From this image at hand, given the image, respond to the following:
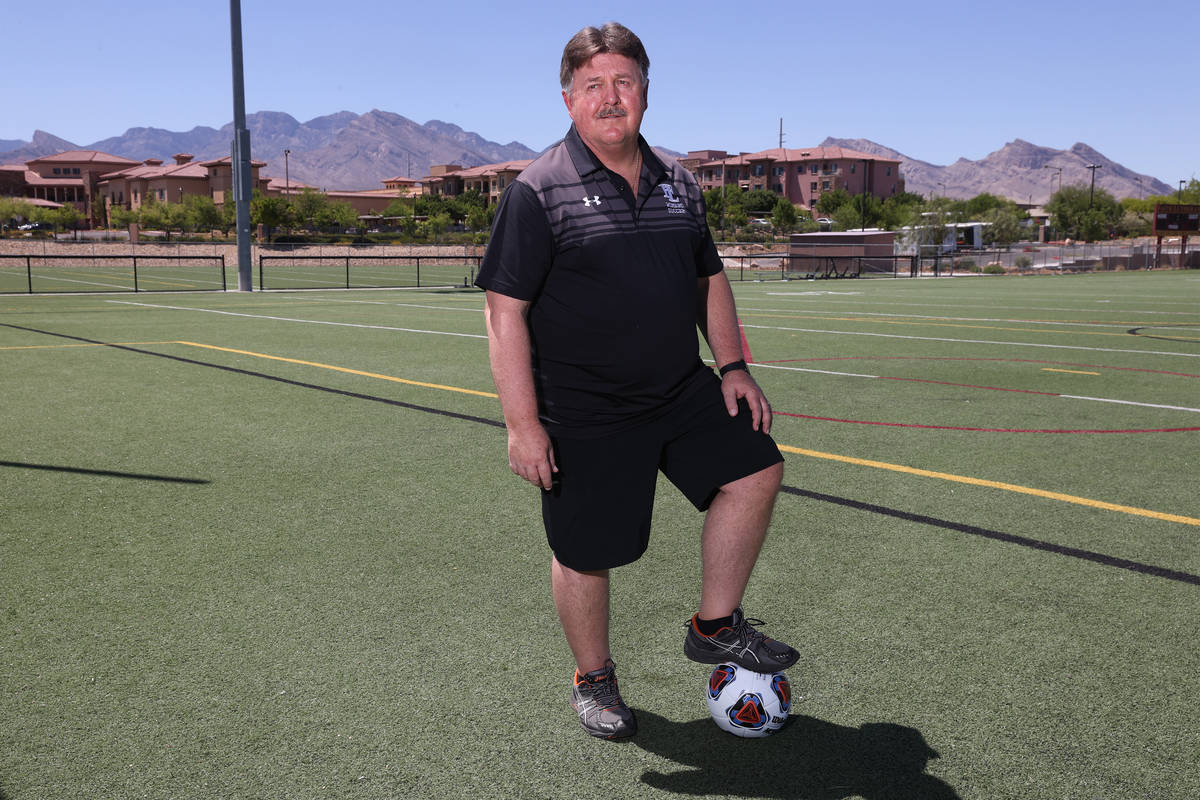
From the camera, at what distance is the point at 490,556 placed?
15.5ft

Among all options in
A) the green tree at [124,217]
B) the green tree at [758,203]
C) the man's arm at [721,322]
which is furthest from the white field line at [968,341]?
the green tree at [758,203]

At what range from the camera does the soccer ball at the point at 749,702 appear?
303 centimetres

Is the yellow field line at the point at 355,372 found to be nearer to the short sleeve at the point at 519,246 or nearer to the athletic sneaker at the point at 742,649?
the athletic sneaker at the point at 742,649

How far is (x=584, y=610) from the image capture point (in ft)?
10.1

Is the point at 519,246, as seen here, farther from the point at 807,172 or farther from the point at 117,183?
the point at 807,172

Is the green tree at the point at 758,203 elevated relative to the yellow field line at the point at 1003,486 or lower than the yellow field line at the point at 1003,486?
elevated

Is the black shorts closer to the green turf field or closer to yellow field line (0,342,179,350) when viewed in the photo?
the green turf field

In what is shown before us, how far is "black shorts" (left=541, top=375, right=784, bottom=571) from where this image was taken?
9.72ft

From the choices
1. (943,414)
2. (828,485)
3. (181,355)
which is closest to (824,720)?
(828,485)

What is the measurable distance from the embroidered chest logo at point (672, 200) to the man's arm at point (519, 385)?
1.73ft

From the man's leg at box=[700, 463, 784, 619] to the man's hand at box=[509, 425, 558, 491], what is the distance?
1.61ft

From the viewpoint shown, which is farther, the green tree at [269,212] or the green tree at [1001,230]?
the green tree at [1001,230]

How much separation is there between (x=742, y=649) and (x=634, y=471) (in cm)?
63

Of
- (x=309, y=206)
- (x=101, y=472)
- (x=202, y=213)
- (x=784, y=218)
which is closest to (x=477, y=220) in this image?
(x=309, y=206)
